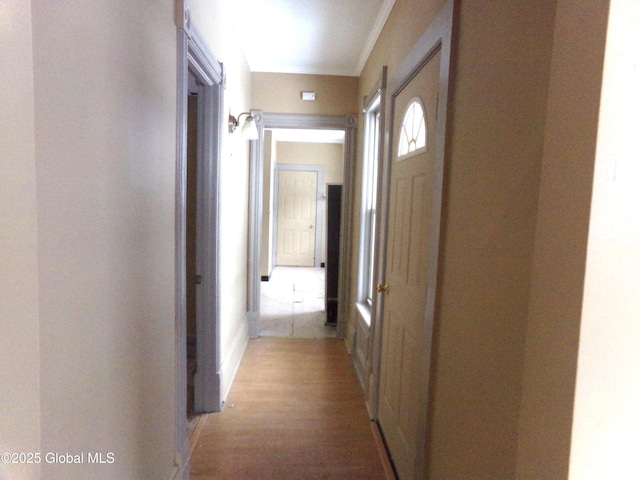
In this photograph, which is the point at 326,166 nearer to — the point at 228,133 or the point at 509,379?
the point at 228,133

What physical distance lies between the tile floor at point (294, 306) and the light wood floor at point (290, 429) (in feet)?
2.47

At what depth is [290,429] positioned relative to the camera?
7.77 feet

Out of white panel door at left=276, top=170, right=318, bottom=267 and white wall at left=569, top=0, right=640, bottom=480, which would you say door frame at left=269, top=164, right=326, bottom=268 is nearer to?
white panel door at left=276, top=170, right=318, bottom=267

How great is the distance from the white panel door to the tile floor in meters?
0.49

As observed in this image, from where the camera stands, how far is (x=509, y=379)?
3.10 feet

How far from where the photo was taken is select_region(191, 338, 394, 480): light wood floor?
2.02 meters

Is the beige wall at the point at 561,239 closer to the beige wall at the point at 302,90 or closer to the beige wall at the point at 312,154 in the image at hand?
the beige wall at the point at 302,90

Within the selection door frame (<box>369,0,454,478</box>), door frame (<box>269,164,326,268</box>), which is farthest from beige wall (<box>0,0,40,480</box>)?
door frame (<box>269,164,326,268</box>)

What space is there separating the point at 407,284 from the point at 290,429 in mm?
1252

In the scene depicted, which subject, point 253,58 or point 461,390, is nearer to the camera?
point 461,390

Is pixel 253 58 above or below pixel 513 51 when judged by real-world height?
above

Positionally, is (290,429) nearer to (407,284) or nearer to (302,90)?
(407,284)

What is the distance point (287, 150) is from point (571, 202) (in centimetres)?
732

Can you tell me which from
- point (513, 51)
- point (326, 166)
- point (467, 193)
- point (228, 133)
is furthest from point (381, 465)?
point (326, 166)
